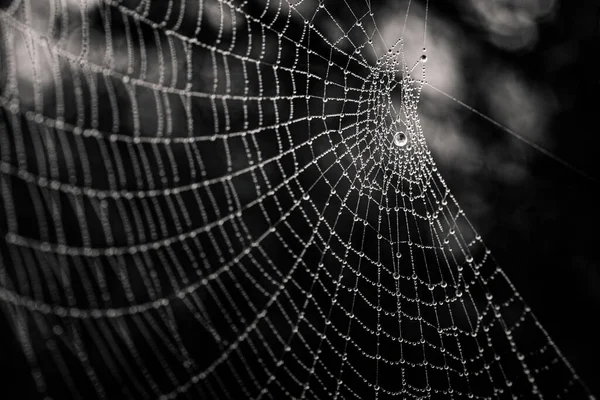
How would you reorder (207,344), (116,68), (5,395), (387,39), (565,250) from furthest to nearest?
(565,250)
(387,39)
(207,344)
(116,68)
(5,395)

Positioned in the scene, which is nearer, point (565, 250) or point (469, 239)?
point (469, 239)

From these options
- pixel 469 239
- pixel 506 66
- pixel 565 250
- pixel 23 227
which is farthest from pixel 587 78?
pixel 23 227

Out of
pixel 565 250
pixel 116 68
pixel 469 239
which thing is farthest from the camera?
pixel 565 250

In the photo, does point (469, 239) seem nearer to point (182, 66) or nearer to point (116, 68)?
point (182, 66)

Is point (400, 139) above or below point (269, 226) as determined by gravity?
above

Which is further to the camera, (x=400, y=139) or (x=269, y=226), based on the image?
(x=269, y=226)

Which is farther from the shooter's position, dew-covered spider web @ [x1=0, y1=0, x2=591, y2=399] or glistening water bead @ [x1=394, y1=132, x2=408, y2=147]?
dew-covered spider web @ [x1=0, y1=0, x2=591, y2=399]

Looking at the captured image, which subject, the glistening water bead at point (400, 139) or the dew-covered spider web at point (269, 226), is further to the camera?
the dew-covered spider web at point (269, 226)

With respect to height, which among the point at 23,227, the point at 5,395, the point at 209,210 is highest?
the point at 209,210
